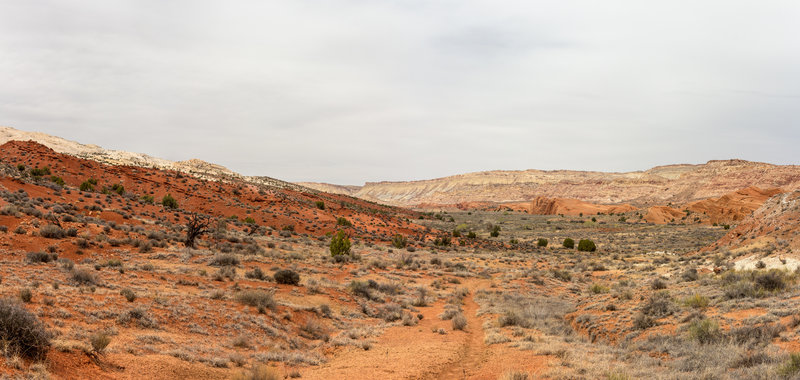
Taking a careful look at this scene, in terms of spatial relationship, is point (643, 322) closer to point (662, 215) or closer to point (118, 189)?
point (118, 189)

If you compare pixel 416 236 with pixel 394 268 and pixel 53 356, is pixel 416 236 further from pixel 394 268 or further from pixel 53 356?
pixel 53 356

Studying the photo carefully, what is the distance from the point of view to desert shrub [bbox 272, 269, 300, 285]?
1698 centimetres

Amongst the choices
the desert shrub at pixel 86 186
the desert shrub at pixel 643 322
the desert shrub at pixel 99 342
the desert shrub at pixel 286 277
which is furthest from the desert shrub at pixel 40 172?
the desert shrub at pixel 643 322

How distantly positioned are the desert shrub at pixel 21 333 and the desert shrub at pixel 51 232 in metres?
13.6

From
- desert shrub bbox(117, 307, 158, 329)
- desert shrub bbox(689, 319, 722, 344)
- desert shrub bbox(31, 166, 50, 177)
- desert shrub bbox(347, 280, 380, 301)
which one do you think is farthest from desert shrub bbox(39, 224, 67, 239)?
desert shrub bbox(31, 166, 50, 177)

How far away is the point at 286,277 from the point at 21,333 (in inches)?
424

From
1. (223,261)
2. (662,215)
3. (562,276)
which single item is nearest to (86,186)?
(223,261)

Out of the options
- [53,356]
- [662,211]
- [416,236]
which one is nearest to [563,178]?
[662,211]

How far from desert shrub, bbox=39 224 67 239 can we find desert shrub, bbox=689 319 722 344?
2239 cm

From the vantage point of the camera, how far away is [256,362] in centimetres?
941

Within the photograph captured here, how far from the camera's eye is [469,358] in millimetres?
10555

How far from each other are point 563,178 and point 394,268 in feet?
583

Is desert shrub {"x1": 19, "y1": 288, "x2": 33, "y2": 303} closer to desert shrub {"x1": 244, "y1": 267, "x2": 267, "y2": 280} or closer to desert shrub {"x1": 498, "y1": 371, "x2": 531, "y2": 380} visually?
desert shrub {"x1": 244, "y1": 267, "x2": 267, "y2": 280}

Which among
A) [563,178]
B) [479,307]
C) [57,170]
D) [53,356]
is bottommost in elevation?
[479,307]
